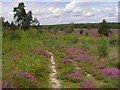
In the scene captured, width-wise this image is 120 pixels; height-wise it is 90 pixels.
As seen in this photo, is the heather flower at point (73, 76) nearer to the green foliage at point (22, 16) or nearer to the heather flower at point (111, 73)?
the heather flower at point (111, 73)

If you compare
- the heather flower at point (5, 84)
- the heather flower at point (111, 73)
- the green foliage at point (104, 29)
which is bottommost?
the heather flower at point (111, 73)

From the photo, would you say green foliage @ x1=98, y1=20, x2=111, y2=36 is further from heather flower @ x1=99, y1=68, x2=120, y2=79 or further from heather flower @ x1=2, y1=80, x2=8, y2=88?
heather flower @ x1=2, y1=80, x2=8, y2=88

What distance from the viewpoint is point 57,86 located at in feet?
35.6

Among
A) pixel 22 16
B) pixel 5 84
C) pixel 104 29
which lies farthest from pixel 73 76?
pixel 104 29

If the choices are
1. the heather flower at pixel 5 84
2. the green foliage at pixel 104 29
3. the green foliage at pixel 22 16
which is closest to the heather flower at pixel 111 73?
the heather flower at pixel 5 84

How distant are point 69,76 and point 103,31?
61769 millimetres

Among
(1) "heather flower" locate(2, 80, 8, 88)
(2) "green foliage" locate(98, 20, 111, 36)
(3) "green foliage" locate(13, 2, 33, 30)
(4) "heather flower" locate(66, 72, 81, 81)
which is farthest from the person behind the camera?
(2) "green foliage" locate(98, 20, 111, 36)

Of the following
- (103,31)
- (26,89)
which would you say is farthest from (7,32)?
(103,31)

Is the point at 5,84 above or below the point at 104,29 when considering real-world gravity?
below

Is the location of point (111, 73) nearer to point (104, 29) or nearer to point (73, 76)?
point (73, 76)

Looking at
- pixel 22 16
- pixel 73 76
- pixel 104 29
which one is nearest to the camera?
pixel 73 76

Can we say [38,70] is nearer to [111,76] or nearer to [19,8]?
[111,76]

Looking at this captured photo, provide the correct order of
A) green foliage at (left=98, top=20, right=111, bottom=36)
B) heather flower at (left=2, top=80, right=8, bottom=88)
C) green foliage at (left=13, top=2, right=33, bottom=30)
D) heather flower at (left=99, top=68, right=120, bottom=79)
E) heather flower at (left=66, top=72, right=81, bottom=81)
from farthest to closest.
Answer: green foliage at (left=98, top=20, right=111, bottom=36), green foliage at (left=13, top=2, right=33, bottom=30), heather flower at (left=99, top=68, right=120, bottom=79), heather flower at (left=66, top=72, right=81, bottom=81), heather flower at (left=2, top=80, right=8, bottom=88)

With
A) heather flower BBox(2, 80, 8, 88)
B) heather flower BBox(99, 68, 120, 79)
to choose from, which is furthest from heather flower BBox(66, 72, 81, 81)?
heather flower BBox(2, 80, 8, 88)
